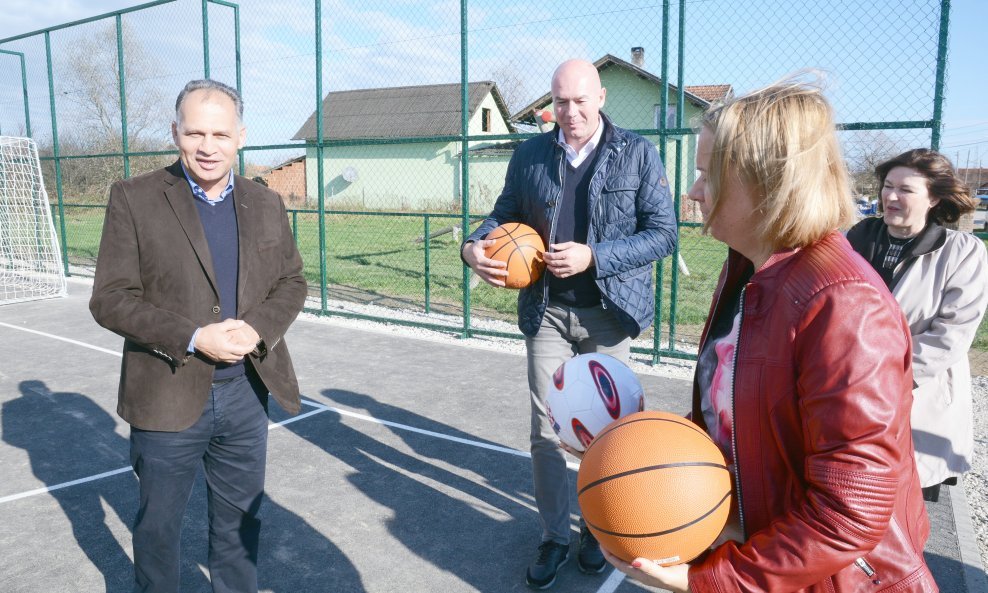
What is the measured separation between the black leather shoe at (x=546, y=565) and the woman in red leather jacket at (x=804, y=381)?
6.05ft

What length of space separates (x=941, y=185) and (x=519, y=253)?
2.00 m

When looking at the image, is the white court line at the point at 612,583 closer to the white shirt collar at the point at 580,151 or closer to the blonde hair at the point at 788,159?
the white shirt collar at the point at 580,151

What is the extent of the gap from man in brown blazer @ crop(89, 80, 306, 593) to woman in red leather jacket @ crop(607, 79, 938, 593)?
66.8 inches

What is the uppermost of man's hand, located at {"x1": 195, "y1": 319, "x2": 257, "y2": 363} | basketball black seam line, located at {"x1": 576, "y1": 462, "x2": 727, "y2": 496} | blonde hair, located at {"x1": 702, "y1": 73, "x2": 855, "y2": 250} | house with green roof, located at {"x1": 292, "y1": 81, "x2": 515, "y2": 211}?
house with green roof, located at {"x1": 292, "y1": 81, "x2": 515, "y2": 211}

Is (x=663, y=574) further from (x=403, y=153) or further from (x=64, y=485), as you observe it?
(x=403, y=153)

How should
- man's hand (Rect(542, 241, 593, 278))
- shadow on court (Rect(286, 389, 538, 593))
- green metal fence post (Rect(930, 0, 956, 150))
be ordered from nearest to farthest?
man's hand (Rect(542, 241, 593, 278)) → shadow on court (Rect(286, 389, 538, 593)) → green metal fence post (Rect(930, 0, 956, 150))

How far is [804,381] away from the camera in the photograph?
1.24 metres

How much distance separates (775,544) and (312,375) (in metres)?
5.97

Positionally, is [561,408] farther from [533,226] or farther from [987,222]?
[987,222]

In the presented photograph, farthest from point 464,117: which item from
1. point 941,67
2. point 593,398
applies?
point 593,398

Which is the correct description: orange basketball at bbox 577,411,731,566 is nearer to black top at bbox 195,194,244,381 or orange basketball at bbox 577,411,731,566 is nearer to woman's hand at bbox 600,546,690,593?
woman's hand at bbox 600,546,690,593

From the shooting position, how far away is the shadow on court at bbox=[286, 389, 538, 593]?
3.51 m

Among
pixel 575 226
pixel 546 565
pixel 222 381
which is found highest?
pixel 575 226

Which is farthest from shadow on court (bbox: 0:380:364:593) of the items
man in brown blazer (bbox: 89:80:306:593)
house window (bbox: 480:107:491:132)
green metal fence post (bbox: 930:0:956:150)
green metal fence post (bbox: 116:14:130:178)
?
house window (bbox: 480:107:491:132)
